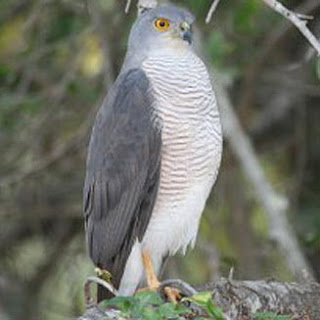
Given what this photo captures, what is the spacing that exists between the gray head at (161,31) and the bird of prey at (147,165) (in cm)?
12

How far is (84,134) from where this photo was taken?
21.9ft

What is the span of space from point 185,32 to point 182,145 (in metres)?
0.61

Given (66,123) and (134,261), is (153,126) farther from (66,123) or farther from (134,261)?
(66,123)

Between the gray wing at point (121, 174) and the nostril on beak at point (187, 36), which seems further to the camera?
the nostril on beak at point (187, 36)

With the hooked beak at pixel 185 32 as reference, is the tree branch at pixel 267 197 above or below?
below

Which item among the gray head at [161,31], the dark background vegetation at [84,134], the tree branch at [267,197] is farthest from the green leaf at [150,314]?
the dark background vegetation at [84,134]

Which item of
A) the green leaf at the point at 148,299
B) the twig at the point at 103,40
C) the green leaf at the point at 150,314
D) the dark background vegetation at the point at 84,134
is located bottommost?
the dark background vegetation at the point at 84,134

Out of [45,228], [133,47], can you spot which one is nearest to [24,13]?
[45,228]

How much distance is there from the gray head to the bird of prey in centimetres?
12

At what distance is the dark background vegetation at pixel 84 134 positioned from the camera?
6.50 meters

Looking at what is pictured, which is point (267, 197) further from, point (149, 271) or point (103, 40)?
point (103, 40)

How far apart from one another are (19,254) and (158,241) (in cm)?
237

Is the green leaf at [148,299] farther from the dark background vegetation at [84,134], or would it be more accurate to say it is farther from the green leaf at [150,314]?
the dark background vegetation at [84,134]

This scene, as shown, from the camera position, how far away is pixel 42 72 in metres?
6.91
